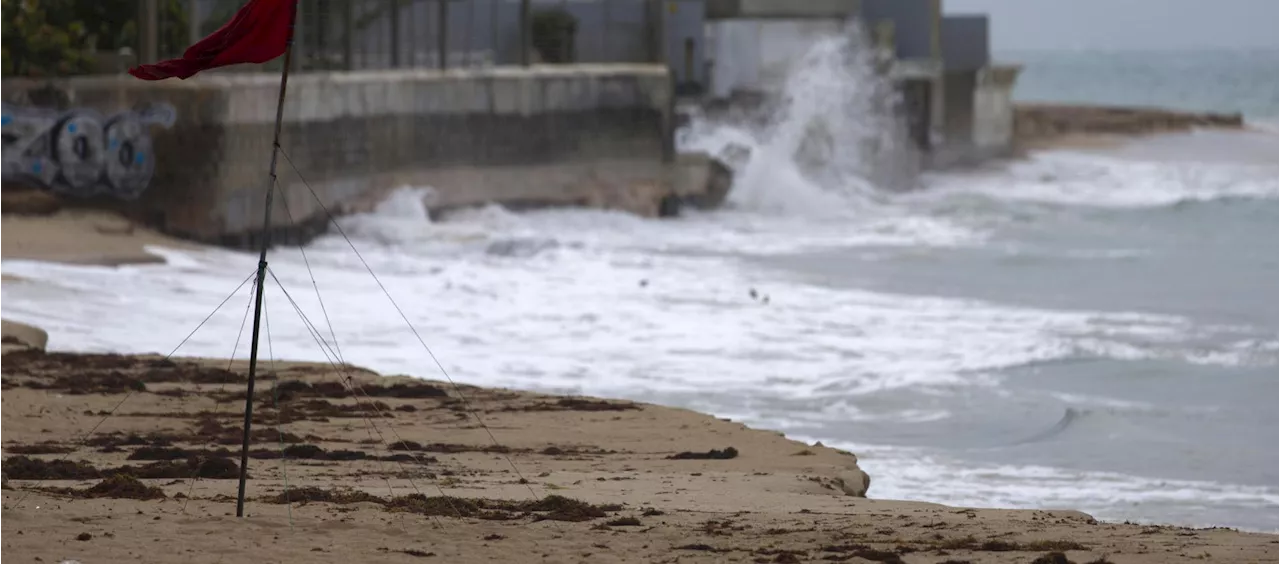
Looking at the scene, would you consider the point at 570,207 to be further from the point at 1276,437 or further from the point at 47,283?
the point at 1276,437

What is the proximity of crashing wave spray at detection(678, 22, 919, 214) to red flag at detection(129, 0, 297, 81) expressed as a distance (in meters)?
32.2

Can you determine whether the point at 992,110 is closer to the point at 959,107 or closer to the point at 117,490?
the point at 959,107

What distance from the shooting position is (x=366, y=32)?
106 ft

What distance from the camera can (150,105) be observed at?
2434 cm

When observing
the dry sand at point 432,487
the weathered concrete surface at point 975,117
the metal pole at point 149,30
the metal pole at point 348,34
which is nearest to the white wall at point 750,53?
the weathered concrete surface at point 975,117

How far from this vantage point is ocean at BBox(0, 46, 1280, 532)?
46.3 feet

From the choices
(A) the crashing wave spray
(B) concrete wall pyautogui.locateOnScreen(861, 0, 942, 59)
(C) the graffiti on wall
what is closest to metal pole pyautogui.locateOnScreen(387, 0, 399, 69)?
(C) the graffiti on wall

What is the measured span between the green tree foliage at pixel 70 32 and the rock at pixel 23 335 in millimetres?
9174

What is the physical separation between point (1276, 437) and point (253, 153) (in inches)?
579

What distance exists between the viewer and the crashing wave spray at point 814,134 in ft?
135

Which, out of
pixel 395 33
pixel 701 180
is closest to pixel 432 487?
pixel 395 33

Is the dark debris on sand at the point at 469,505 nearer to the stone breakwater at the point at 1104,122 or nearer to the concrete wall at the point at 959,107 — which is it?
the concrete wall at the point at 959,107

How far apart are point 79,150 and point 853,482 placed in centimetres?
1519

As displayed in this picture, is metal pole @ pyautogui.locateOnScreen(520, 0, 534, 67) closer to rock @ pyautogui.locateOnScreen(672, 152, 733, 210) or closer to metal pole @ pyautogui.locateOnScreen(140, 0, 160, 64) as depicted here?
rock @ pyautogui.locateOnScreen(672, 152, 733, 210)
